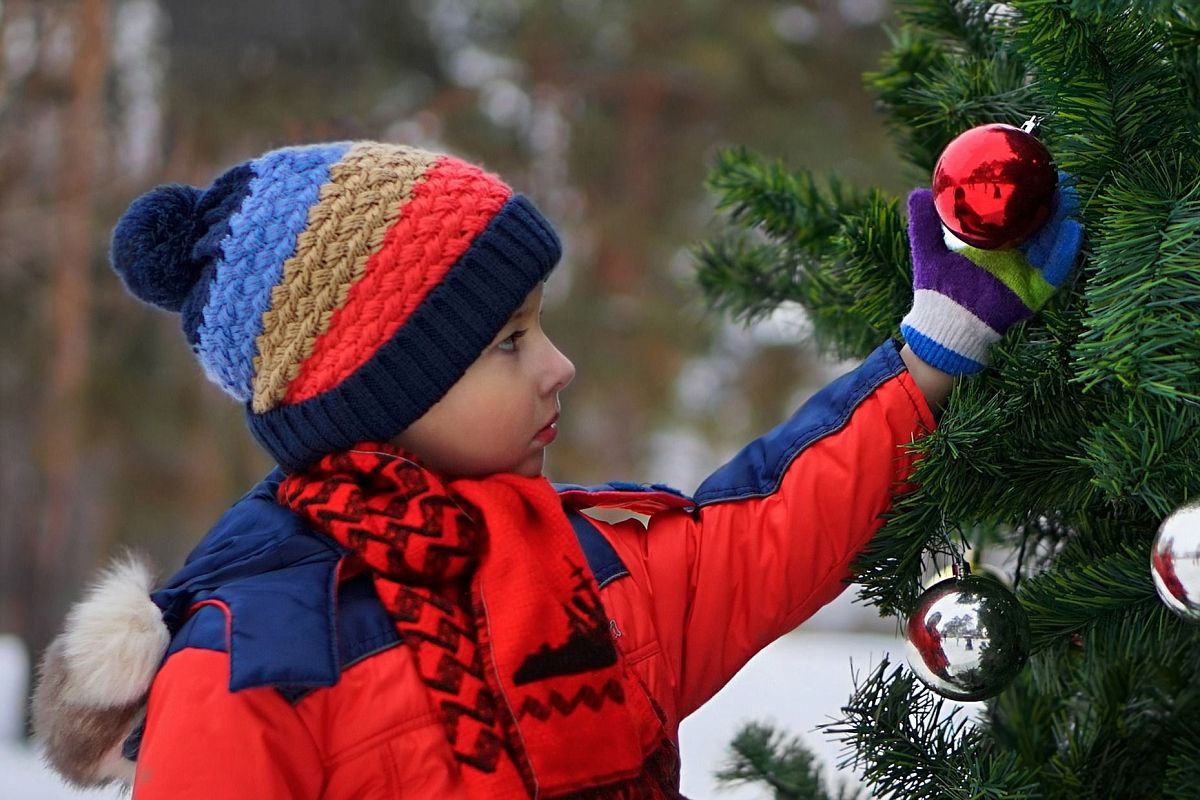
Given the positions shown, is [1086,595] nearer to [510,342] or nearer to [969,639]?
[969,639]

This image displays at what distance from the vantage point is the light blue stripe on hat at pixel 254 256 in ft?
3.87

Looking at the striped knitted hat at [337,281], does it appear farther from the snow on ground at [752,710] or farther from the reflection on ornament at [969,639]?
the snow on ground at [752,710]

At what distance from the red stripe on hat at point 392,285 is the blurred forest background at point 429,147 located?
4.01 meters

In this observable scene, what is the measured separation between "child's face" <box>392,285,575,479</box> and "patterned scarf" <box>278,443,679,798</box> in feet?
0.10

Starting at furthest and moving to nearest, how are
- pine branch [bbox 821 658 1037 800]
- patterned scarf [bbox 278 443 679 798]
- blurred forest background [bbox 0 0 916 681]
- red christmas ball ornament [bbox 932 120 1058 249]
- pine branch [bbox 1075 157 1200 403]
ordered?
blurred forest background [bbox 0 0 916 681], patterned scarf [bbox 278 443 679 798], pine branch [bbox 821 658 1037 800], red christmas ball ornament [bbox 932 120 1058 249], pine branch [bbox 1075 157 1200 403]

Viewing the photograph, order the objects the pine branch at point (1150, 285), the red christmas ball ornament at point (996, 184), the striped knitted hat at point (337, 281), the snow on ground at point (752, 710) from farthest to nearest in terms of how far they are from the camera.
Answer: the snow on ground at point (752, 710)
the striped knitted hat at point (337, 281)
the red christmas ball ornament at point (996, 184)
the pine branch at point (1150, 285)

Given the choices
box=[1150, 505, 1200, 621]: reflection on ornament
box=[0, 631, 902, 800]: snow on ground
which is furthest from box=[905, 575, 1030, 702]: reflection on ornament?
box=[0, 631, 902, 800]: snow on ground

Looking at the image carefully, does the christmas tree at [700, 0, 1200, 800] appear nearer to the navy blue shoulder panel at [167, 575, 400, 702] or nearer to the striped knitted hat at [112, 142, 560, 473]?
the striped knitted hat at [112, 142, 560, 473]

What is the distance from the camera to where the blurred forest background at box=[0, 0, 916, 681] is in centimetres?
510

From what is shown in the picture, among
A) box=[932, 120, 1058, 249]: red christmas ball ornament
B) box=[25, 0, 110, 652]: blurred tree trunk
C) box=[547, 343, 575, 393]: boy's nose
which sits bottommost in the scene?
box=[932, 120, 1058, 249]: red christmas ball ornament

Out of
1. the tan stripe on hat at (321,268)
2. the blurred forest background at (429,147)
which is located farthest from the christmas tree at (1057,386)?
the blurred forest background at (429,147)

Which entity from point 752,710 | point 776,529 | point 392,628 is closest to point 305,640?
point 392,628

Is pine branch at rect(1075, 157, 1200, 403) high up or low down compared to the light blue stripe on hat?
down

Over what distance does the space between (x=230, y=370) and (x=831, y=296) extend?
0.64 metres
